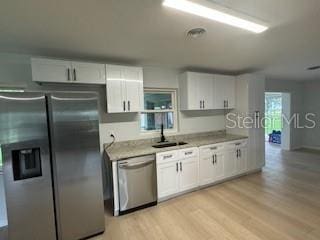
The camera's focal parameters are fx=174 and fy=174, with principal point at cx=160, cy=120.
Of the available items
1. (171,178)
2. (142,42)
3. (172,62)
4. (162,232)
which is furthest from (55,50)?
(162,232)

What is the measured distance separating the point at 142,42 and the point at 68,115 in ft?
4.33

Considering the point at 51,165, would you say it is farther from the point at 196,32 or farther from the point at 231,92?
the point at 231,92

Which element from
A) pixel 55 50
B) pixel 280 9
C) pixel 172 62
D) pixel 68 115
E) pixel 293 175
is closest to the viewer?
pixel 280 9

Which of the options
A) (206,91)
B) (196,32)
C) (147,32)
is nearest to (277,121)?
(206,91)

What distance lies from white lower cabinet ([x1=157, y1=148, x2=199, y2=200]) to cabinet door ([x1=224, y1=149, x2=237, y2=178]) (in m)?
0.79

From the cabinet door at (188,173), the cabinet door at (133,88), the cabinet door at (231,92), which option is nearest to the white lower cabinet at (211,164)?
the cabinet door at (188,173)

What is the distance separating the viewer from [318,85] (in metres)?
6.03

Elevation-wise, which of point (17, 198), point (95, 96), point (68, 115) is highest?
point (95, 96)

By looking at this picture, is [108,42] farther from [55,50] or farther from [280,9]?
[280,9]

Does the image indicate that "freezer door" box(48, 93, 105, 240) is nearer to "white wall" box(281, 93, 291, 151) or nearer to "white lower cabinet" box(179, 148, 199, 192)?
"white lower cabinet" box(179, 148, 199, 192)

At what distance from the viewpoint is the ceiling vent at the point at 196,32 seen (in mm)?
Answer: 1990

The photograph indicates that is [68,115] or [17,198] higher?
[68,115]

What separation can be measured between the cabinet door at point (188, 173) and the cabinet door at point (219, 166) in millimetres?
493

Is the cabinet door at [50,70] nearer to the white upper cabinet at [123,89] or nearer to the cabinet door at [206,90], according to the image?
the white upper cabinet at [123,89]
